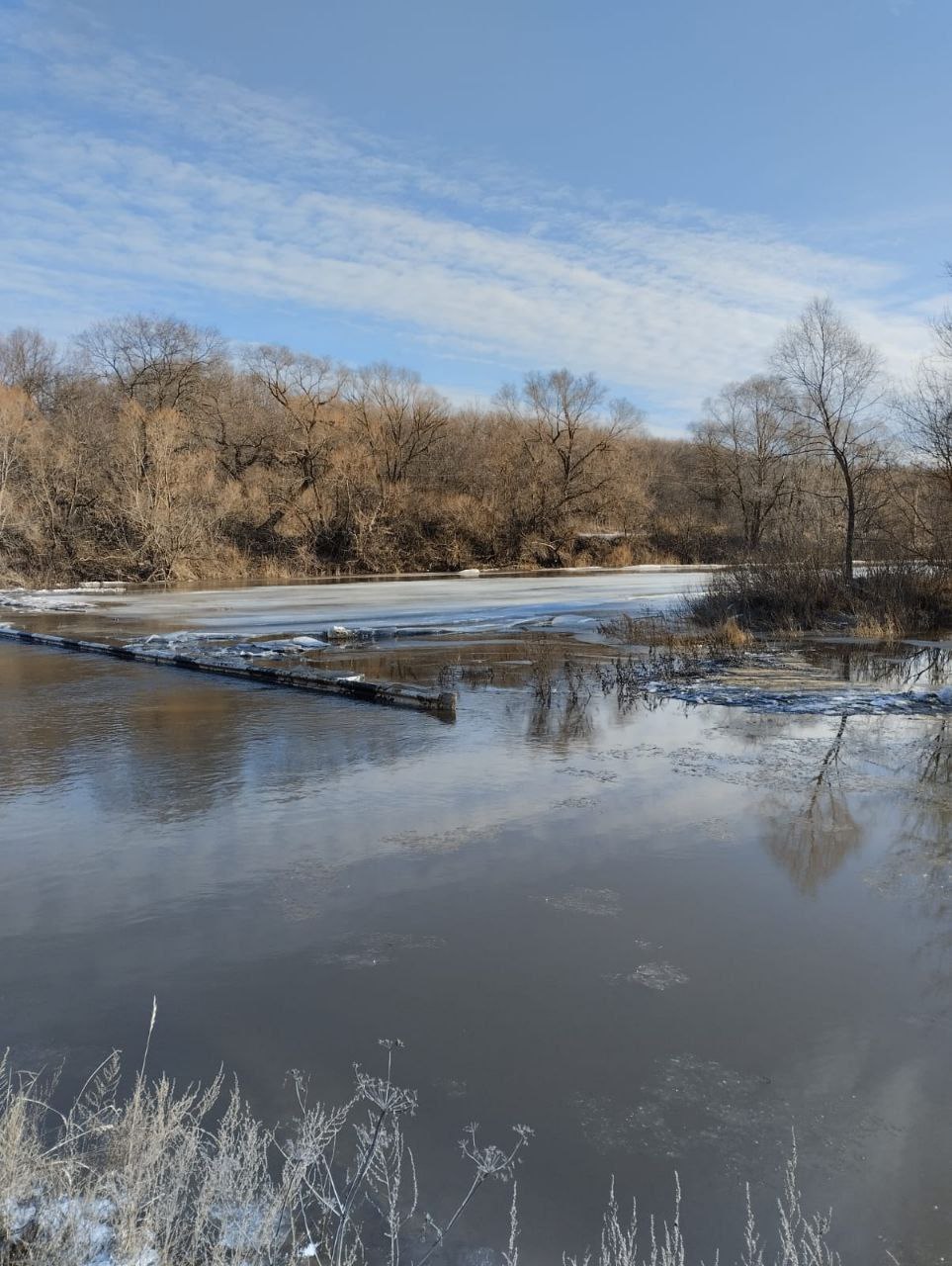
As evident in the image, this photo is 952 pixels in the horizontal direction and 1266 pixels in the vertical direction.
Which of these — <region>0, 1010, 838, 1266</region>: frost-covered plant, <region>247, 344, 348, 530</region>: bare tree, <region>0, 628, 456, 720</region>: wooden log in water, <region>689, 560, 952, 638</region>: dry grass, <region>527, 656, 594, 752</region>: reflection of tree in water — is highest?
<region>247, 344, 348, 530</region>: bare tree

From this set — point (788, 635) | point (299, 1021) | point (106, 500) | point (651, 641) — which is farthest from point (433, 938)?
point (106, 500)

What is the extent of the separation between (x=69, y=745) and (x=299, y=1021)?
555cm

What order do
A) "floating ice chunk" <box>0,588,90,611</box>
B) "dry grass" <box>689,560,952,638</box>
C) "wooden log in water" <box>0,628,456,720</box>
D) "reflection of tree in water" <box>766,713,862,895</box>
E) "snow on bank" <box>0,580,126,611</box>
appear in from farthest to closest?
"snow on bank" <box>0,580,126,611</box>, "floating ice chunk" <box>0,588,90,611</box>, "dry grass" <box>689,560,952,638</box>, "wooden log in water" <box>0,628,456,720</box>, "reflection of tree in water" <box>766,713,862,895</box>

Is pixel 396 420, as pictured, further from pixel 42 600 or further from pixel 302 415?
pixel 42 600

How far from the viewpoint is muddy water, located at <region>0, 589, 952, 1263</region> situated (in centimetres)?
292

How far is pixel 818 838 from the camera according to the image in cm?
568

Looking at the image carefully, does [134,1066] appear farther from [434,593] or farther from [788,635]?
[434,593]

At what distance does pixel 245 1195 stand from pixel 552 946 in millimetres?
1958

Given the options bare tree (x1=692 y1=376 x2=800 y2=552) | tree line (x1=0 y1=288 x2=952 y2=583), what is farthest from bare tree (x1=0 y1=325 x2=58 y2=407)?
bare tree (x1=692 y1=376 x2=800 y2=552)

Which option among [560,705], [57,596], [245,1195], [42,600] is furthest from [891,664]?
[57,596]

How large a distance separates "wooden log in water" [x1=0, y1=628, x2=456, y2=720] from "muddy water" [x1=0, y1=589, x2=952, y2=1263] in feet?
6.15

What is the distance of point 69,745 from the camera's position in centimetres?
831

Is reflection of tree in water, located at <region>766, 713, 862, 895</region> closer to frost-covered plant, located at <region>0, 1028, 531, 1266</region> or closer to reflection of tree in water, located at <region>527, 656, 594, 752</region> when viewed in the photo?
reflection of tree in water, located at <region>527, 656, 594, 752</region>

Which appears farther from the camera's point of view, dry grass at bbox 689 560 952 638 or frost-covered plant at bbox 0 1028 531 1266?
dry grass at bbox 689 560 952 638
